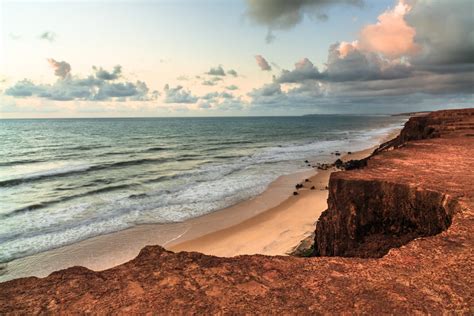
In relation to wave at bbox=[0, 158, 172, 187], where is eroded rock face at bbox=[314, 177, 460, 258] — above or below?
above

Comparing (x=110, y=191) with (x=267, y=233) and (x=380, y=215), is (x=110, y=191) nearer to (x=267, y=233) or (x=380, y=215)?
(x=267, y=233)

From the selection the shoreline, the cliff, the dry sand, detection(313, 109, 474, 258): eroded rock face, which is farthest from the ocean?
the cliff

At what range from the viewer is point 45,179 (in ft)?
83.4

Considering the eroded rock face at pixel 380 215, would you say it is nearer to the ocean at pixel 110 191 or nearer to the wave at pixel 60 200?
the ocean at pixel 110 191

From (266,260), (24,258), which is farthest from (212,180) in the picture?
(266,260)

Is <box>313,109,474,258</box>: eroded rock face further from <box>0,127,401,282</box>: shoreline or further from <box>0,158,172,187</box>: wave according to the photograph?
<box>0,158,172,187</box>: wave

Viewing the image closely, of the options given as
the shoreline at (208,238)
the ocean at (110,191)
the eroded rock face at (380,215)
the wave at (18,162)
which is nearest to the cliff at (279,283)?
the eroded rock face at (380,215)

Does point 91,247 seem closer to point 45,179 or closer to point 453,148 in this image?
point 453,148

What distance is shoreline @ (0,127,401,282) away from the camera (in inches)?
452

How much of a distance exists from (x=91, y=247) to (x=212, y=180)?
12655 millimetres

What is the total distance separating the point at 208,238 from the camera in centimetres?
1345

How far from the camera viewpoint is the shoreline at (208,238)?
37.7 feet

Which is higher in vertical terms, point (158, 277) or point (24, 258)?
point (158, 277)

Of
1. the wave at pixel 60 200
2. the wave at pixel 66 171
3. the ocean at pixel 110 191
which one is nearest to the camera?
the ocean at pixel 110 191
